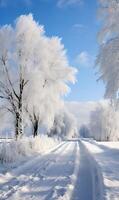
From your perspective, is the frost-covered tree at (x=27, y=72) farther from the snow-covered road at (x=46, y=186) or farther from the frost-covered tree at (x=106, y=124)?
the frost-covered tree at (x=106, y=124)

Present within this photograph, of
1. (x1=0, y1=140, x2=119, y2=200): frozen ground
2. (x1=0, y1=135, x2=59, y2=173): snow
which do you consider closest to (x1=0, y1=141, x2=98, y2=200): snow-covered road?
(x1=0, y1=140, x2=119, y2=200): frozen ground

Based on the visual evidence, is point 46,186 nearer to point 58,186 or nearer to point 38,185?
point 38,185

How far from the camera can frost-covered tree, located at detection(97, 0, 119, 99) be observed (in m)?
20.4

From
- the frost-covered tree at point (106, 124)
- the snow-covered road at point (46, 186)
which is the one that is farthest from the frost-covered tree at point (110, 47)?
the frost-covered tree at point (106, 124)

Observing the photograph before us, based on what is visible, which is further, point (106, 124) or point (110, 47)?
point (106, 124)

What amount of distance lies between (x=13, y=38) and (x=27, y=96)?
16.8ft

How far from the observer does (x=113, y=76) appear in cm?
2052

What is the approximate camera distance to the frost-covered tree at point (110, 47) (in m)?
20.4

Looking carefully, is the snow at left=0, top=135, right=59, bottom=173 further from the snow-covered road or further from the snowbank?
the snow-covered road

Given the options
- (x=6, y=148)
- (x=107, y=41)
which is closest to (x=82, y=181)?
(x=6, y=148)

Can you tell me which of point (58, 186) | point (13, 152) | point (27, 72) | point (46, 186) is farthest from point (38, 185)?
point (27, 72)

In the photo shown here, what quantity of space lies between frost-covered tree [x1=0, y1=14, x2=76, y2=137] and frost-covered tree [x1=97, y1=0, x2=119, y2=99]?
9.37m

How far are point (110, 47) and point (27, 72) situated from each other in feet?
35.8

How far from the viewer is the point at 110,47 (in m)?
20.5
